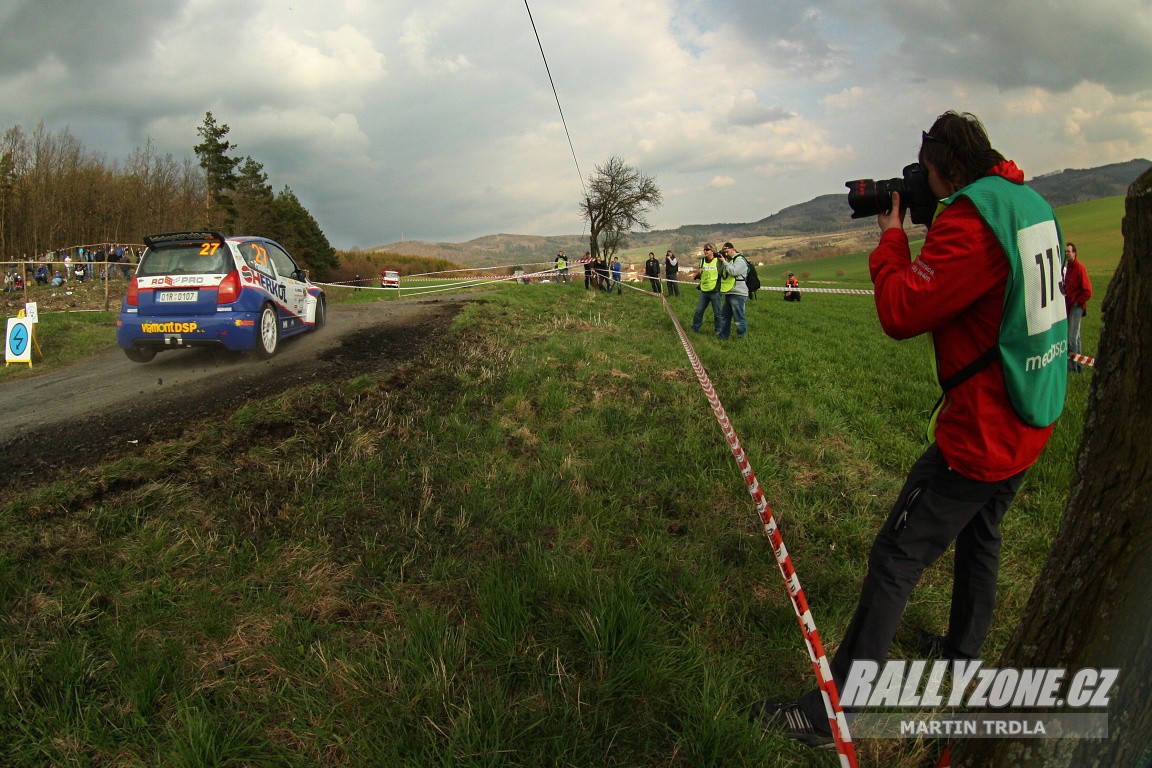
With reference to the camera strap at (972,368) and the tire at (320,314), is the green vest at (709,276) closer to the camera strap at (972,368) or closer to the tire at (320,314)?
the tire at (320,314)

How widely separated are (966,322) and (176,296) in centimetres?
867

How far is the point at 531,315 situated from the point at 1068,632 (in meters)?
11.4

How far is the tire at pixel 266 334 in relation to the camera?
8.01 meters

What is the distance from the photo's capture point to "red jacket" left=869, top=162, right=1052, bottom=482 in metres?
1.85

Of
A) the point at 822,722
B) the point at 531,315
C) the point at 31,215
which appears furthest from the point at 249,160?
the point at 822,722

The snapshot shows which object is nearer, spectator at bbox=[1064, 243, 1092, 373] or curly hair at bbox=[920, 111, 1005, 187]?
curly hair at bbox=[920, 111, 1005, 187]

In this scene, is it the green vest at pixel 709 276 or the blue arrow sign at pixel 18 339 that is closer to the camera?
the blue arrow sign at pixel 18 339

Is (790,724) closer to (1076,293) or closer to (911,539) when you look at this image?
(911,539)

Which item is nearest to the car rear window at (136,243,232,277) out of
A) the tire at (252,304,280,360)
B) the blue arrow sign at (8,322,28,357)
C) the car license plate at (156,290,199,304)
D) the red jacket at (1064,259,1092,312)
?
the car license plate at (156,290,199,304)

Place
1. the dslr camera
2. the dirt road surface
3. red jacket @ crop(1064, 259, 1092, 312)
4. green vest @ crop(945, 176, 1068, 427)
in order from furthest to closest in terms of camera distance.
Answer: red jacket @ crop(1064, 259, 1092, 312) < the dirt road surface < the dslr camera < green vest @ crop(945, 176, 1068, 427)

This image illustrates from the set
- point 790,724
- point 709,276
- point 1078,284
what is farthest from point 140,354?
point 1078,284

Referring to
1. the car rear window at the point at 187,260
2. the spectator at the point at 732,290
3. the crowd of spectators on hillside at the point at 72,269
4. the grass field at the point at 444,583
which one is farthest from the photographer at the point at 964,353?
the crowd of spectators on hillside at the point at 72,269

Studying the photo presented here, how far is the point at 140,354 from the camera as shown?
8.25 metres

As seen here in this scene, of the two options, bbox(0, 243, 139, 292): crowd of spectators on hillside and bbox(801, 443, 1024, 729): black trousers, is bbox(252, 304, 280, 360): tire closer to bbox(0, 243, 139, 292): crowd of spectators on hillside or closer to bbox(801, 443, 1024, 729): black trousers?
bbox(801, 443, 1024, 729): black trousers
